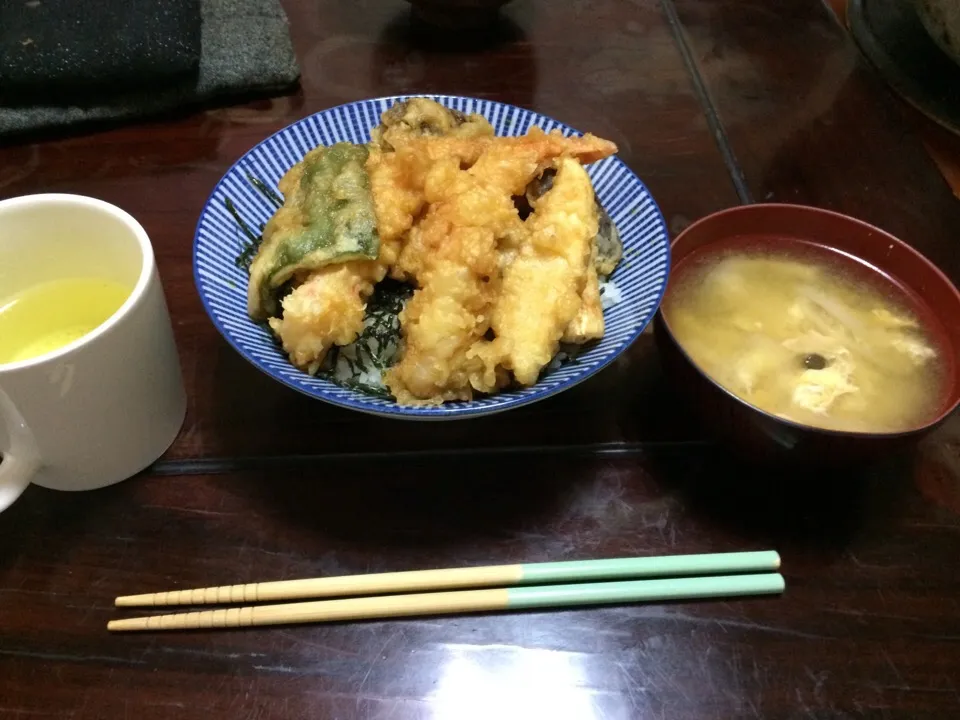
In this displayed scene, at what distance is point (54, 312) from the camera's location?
3.30 ft

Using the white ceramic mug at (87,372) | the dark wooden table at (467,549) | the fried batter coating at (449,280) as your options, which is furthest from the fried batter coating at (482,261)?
the white ceramic mug at (87,372)

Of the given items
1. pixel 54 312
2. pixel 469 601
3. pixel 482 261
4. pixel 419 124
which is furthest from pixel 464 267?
pixel 54 312

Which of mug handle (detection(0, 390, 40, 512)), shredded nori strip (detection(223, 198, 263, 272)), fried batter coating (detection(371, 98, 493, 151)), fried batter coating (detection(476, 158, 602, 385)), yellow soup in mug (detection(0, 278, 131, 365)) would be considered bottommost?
mug handle (detection(0, 390, 40, 512))

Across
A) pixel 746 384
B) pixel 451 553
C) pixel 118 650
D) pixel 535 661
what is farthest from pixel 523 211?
pixel 118 650

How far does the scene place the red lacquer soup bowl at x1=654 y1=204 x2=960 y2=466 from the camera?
91 centimetres

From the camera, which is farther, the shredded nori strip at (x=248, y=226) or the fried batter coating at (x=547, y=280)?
the shredded nori strip at (x=248, y=226)

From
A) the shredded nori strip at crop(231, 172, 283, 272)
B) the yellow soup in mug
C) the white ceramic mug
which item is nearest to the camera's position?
the white ceramic mug

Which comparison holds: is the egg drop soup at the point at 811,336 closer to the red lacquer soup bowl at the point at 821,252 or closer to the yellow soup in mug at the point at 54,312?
the red lacquer soup bowl at the point at 821,252

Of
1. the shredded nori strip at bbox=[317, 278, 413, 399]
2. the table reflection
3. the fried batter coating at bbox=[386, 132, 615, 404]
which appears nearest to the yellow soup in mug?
the shredded nori strip at bbox=[317, 278, 413, 399]

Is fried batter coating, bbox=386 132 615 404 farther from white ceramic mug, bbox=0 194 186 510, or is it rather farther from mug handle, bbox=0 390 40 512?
mug handle, bbox=0 390 40 512

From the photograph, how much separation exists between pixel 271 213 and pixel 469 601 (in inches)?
25.4

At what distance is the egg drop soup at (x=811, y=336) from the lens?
1008mm

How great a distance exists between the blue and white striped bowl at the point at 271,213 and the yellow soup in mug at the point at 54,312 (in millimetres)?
128

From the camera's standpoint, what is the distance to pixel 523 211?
1.18 metres
